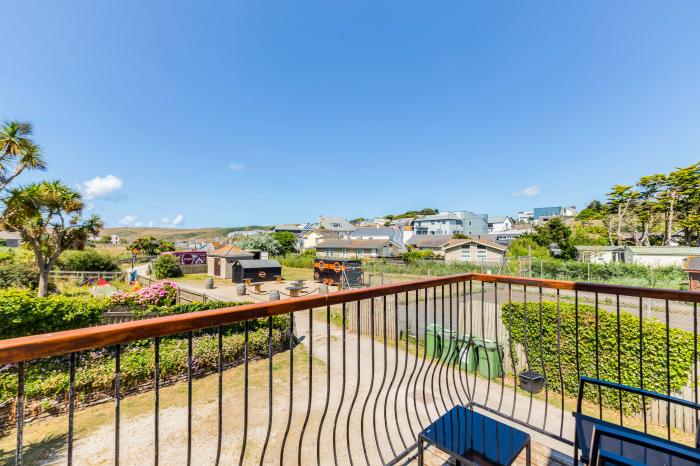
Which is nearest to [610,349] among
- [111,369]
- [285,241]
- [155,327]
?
[155,327]

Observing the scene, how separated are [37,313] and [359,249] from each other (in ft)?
90.0

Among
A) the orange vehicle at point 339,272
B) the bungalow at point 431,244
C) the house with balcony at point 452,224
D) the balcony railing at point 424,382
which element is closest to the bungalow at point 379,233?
the house with balcony at point 452,224

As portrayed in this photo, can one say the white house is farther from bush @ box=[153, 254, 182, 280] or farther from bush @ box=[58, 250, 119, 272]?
bush @ box=[58, 250, 119, 272]

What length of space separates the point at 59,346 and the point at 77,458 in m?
4.54

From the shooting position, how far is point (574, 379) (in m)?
5.44

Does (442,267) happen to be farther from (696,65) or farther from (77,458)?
(77,458)

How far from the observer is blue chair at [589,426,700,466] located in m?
0.86

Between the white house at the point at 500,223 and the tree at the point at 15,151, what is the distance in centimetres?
5910

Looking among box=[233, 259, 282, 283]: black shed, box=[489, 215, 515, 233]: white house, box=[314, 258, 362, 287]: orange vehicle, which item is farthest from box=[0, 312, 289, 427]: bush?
box=[489, 215, 515, 233]: white house

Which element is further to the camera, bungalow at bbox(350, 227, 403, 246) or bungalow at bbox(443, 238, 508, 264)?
bungalow at bbox(350, 227, 403, 246)

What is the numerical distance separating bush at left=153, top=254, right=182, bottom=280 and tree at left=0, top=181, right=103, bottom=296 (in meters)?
6.50

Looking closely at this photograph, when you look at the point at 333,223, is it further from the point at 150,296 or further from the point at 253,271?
the point at 150,296

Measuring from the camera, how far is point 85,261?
1952 cm

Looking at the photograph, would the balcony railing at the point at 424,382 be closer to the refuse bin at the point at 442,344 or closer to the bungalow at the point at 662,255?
the refuse bin at the point at 442,344
